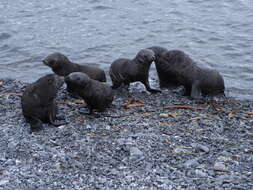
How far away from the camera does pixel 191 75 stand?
943 centimetres

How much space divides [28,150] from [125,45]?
25.1 feet

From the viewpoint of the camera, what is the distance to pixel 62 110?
827cm

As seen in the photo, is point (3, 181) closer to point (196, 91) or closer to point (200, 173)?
point (200, 173)

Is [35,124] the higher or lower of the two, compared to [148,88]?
higher

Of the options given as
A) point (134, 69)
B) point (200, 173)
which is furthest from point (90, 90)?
point (200, 173)

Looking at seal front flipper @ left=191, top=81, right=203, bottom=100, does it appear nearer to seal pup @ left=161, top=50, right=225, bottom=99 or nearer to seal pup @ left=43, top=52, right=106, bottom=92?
seal pup @ left=161, top=50, right=225, bottom=99

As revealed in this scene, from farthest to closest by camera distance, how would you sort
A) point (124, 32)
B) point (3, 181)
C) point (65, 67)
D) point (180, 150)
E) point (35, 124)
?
1. point (124, 32)
2. point (65, 67)
3. point (35, 124)
4. point (180, 150)
5. point (3, 181)

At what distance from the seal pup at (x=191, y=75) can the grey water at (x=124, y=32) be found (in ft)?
3.37

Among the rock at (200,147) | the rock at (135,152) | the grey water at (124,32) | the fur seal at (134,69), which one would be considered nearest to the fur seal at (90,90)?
the fur seal at (134,69)

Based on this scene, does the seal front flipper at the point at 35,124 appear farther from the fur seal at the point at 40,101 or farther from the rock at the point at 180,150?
the rock at the point at 180,150

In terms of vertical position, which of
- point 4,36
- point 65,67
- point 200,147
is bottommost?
A: point 4,36

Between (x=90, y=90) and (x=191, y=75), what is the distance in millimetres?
2397

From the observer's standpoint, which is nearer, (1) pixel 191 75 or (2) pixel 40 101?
(2) pixel 40 101

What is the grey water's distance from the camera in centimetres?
1262
